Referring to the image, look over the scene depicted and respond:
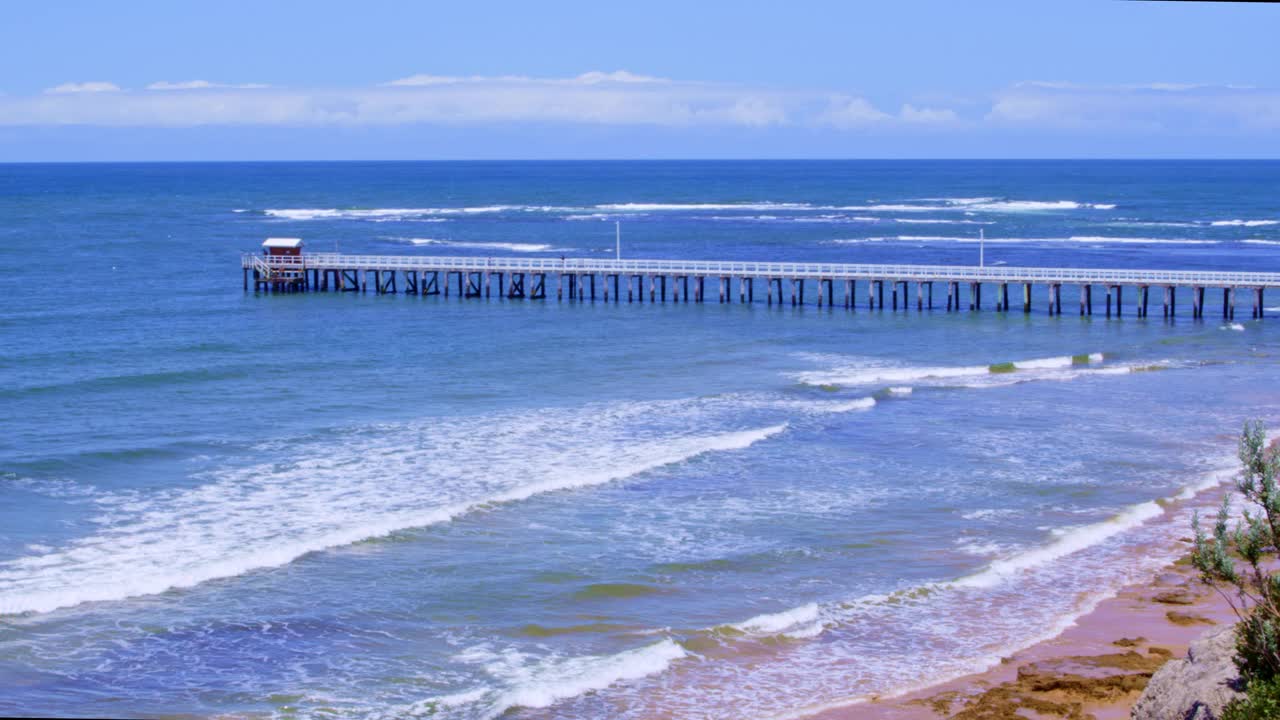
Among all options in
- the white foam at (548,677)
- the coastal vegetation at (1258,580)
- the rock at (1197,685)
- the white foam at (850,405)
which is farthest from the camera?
the white foam at (850,405)

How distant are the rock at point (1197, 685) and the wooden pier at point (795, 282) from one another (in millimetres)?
40010

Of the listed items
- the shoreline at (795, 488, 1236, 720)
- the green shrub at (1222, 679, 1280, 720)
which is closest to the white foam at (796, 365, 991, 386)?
the shoreline at (795, 488, 1236, 720)

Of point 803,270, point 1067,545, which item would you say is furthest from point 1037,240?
point 1067,545

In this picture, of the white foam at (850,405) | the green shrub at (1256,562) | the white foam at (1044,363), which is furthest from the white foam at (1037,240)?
→ the green shrub at (1256,562)

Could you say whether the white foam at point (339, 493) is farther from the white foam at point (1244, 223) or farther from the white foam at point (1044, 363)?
the white foam at point (1244, 223)

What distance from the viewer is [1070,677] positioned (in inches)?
624

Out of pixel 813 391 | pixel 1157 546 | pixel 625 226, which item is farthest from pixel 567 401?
pixel 625 226

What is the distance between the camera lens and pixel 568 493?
977 inches

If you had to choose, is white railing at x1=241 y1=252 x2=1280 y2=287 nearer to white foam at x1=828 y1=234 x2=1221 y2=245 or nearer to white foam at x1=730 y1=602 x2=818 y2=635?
white foam at x1=828 y1=234 x2=1221 y2=245

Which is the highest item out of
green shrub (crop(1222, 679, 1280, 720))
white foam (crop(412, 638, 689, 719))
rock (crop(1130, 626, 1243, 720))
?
green shrub (crop(1222, 679, 1280, 720))

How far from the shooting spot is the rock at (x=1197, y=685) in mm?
11742

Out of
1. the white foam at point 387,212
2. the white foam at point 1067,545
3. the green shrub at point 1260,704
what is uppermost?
the white foam at point 387,212

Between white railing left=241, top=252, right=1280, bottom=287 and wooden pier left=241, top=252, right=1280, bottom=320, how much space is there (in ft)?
0.14

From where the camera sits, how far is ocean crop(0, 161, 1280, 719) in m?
16.8
